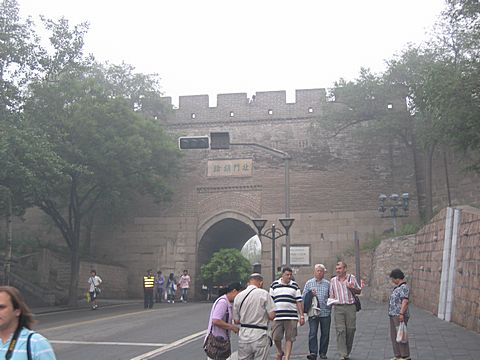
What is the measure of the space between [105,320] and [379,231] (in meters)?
14.9

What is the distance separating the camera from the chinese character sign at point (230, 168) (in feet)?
95.7

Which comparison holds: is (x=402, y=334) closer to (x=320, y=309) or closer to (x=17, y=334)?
(x=320, y=309)

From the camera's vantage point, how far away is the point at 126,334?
1284 cm

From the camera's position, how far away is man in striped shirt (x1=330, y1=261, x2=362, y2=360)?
8656 millimetres

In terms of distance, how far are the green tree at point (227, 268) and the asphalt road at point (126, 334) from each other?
21.9 feet

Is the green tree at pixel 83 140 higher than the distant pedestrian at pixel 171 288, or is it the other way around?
the green tree at pixel 83 140

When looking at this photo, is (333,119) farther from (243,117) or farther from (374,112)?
(243,117)

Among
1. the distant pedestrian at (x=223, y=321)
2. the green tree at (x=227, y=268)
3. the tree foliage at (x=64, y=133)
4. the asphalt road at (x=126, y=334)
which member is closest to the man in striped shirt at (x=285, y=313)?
the asphalt road at (x=126, y=334)

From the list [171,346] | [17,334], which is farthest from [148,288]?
[17,334]

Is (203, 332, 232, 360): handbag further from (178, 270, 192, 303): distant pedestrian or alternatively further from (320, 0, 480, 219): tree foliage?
(178, 270, 192, 303): distant pedestrian

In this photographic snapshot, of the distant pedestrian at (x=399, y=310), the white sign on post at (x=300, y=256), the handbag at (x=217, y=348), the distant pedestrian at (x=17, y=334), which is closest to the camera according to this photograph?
the distant pedestrian at (x=17, y=334)

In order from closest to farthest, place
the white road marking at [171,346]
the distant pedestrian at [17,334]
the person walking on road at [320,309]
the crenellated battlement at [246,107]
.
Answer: the distant pedestrian at [17,334] < the person walking on road at [320,309] < the white road marking at [171,346] < the crenellated battlement at [246,107]

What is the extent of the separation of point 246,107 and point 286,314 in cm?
2229

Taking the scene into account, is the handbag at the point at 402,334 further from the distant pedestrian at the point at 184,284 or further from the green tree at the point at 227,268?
the distant pedestrian at the point at 184,284
